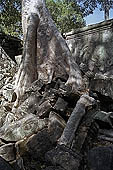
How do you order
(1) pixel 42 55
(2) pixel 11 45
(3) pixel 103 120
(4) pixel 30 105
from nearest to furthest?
(3) pixel 103 120, (4) pixel 30 105, (1) pixel 42 55, (2) pixel 11 45

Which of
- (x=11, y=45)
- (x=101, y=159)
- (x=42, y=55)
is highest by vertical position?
(x=11, y=45)

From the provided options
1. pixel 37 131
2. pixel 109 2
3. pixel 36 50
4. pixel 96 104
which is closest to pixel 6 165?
pixel 37 131

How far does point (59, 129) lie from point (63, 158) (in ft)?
1.83

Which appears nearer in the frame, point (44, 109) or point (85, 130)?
Answer: point (85, 130)

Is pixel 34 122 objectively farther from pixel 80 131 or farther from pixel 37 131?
pixel 80 131

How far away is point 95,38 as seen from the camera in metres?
6.02

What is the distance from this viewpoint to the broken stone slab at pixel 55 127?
2.82 m

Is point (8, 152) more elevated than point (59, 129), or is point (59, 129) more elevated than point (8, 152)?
point (59, 129)

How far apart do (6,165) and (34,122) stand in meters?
1.13

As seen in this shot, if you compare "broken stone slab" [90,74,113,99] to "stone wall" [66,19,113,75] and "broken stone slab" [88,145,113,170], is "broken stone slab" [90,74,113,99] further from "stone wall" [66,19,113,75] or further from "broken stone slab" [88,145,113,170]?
"broken stone slab" [88,145,113,170]

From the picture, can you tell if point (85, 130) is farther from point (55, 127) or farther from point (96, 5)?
point (96, 5)

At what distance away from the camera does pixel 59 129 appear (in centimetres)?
289

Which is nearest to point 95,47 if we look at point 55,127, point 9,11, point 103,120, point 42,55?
point 42,55

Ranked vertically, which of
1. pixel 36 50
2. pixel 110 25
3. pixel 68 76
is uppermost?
pixel 110 25
